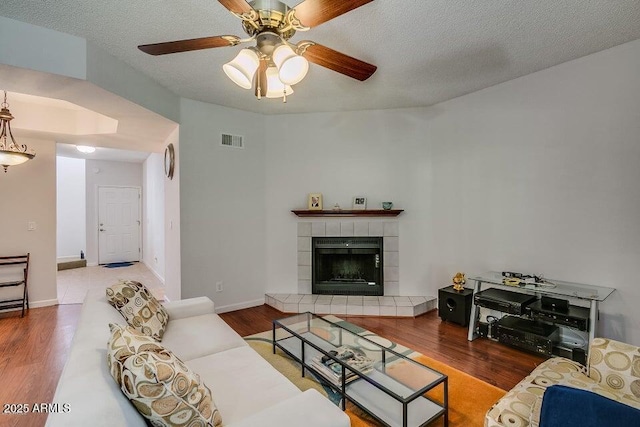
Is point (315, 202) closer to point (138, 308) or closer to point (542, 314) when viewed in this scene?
point (138, 308)

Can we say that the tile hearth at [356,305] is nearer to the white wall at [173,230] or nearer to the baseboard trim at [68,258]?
the white wall at [173,230]

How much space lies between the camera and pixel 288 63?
5.00 ft

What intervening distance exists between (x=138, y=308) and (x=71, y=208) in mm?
6965

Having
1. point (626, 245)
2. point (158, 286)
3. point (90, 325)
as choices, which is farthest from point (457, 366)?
point (158, 286)

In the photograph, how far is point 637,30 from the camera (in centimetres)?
232

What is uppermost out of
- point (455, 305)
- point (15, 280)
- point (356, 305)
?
point (15, 280)

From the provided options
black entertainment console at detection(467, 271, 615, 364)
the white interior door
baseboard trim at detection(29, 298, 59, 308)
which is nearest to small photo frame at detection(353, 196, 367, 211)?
black entertainment console at detection(467, 271, 615, 364)

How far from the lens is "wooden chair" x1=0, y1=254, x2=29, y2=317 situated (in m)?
3.96

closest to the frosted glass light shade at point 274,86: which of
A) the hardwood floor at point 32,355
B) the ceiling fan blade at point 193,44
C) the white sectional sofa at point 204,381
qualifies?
the ceiling fan blade at point 193,44

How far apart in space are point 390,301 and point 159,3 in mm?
3622

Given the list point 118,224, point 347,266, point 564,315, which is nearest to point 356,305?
point 347,266

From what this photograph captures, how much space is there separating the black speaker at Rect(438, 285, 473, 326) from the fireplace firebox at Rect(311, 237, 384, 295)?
83cm

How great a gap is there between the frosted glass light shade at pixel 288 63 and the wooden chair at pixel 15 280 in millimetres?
4623

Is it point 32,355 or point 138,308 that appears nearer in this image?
point 138,308
